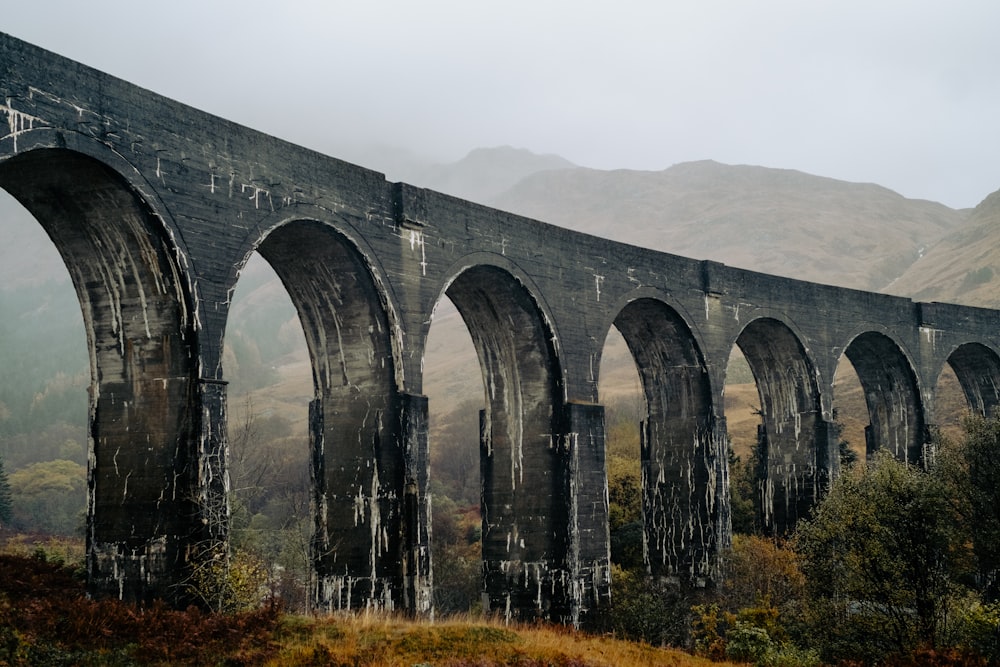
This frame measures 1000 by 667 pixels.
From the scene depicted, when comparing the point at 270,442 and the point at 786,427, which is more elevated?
the point at 786,427

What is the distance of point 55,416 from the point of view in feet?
314

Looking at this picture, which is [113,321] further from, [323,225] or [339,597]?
[339,597]

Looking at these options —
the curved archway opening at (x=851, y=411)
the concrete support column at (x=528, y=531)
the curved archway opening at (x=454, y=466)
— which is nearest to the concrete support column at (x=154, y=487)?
the curved archway opening at (x=454, y=466)

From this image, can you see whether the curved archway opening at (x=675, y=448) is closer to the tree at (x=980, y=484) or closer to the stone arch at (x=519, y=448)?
the stone arch at (x=519, y=448)

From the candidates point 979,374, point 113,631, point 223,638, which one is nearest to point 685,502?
point 223,638

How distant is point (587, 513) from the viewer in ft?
76.6

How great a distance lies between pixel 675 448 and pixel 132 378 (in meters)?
17.2

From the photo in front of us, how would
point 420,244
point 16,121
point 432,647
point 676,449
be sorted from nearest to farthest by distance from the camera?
point 16,121 < point 432,647 < point 420,244 < point 676,449

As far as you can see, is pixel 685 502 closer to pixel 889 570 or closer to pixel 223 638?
pixel 889 570

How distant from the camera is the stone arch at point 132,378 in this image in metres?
15.0

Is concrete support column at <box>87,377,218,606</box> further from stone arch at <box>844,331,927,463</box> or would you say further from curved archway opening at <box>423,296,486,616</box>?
stone arch at <box>844,331,927,463</box>

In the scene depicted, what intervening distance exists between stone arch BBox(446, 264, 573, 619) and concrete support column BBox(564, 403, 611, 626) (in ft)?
0.72

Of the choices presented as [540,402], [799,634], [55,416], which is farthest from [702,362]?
[55,416]

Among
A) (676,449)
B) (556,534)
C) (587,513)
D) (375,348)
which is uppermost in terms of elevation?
(375,348)
